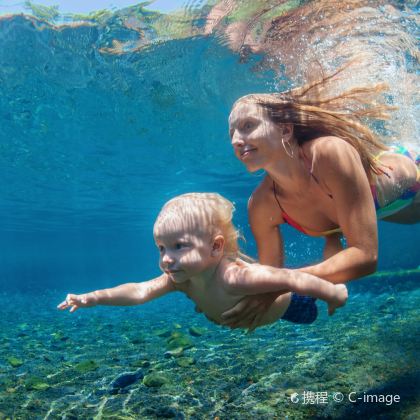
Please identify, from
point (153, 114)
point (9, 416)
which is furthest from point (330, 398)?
point (153, 114)

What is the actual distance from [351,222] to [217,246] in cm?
125

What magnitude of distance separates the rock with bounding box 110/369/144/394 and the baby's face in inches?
107

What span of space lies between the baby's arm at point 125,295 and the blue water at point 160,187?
1.43 meters

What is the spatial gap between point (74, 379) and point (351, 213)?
498cm

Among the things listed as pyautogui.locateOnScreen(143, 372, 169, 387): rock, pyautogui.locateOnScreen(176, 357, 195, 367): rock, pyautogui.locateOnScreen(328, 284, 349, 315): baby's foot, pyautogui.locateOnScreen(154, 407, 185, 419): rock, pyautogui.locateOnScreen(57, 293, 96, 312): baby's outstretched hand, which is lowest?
pyautogui.locateOnScreen(154, 407, 185, 419): rock

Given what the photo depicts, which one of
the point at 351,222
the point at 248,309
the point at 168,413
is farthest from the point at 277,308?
the point at 168,413

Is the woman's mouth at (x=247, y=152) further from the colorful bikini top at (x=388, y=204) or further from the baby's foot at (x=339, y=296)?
the baby's foot at (x=339, y=296)

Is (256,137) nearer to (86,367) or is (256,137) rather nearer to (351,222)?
(351,222)

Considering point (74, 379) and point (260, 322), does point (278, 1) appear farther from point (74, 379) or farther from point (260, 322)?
point (74, 379)

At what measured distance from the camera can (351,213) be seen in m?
3.29

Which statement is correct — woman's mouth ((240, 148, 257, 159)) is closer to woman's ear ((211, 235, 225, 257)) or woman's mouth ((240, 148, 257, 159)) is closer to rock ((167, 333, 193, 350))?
woman's ear ((211, 235, 225, 257))

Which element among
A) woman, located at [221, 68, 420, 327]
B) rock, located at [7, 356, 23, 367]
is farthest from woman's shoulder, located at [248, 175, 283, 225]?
rock, located at [7, 356, 23, 367]

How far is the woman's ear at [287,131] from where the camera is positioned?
12.3 ft

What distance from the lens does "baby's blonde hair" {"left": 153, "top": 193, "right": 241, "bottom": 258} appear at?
339 cm
